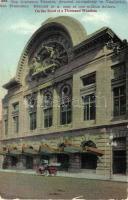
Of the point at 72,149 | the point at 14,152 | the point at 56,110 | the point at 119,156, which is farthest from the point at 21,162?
the point at 119,156

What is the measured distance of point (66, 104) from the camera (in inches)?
842

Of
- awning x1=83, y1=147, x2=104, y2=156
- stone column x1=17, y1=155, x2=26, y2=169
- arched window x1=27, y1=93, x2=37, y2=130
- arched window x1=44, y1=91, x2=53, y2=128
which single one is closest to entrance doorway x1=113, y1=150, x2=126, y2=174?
awning x1=83, y1=147, x2=104, y2=156

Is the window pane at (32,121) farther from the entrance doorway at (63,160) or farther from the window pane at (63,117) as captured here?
the entrance doorway at (63,160)

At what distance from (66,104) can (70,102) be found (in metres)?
0.45

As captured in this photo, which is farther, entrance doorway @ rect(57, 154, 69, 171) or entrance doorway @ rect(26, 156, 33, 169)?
entrance doorway @ rect(26, 156, 33, 169)

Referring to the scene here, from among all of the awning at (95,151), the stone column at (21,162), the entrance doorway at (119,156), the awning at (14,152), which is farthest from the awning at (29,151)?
the entrance doorway at (119,156)

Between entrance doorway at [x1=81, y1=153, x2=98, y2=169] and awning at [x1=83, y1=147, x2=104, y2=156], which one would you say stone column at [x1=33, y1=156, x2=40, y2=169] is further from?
awning at [x1=83, y1=147, x2=104, y2=156]

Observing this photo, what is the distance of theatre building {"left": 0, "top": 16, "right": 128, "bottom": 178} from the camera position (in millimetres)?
18766

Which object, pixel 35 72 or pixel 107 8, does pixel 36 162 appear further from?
pixel 107 8

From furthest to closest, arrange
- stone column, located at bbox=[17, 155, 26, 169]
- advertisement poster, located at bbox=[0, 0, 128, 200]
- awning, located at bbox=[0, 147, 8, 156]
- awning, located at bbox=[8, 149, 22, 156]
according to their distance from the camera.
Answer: awning, located at bbox=[0, 147, 8, 156] < awning, located at bbox=[8, 149, 22, 156] < stone column, located at bbox=[17, 155, 26, 169] < advertisement poster, located at bbox=[0, 0, 128, 200]

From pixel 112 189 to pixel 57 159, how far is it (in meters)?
8.09

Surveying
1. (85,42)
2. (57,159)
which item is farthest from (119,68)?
(57,159)

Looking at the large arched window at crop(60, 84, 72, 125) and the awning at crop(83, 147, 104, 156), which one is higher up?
the large arched window at crop(60, 84, 72, 125)

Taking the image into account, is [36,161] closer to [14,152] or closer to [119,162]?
[14,152]
